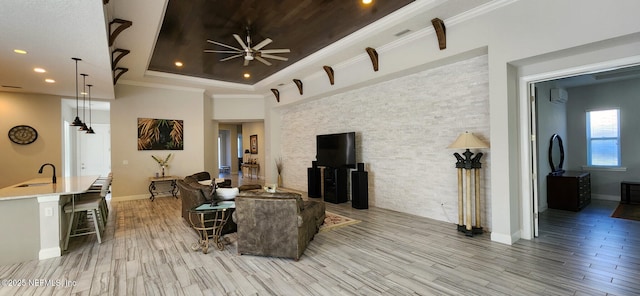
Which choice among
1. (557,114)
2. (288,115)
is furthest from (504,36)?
(288,115)

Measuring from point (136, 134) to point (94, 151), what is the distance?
3.94 m

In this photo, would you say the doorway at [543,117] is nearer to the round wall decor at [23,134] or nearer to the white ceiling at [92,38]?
the white ceiling at [92,38]

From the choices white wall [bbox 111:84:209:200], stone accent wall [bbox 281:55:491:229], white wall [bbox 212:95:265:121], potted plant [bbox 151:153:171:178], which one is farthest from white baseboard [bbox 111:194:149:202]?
stone accent wall [bbox 281:55:491:229]

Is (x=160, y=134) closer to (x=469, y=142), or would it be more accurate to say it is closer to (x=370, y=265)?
(x=370, y=265)

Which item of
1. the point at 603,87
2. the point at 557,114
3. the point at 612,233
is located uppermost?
the point at 603,87

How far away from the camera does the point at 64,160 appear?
24.3 ft

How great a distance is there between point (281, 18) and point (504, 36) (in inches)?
127

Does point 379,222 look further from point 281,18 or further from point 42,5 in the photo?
point 42,5

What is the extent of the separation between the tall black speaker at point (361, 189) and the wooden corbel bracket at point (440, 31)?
291 centimetres

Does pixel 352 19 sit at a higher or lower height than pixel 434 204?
higher

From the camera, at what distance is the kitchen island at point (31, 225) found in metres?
3.34

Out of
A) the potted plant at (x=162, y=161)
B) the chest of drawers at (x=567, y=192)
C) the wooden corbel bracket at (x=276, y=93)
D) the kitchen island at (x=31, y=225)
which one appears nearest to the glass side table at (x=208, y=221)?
the kitchen island at (x=31, y=225)

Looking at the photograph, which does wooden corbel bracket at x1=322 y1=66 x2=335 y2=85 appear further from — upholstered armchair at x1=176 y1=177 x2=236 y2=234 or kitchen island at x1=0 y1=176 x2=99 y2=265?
kitchen island at x1=0 y1=176 x2=99 y2=265

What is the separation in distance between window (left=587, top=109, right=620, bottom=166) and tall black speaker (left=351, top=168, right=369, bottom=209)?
5.87m
